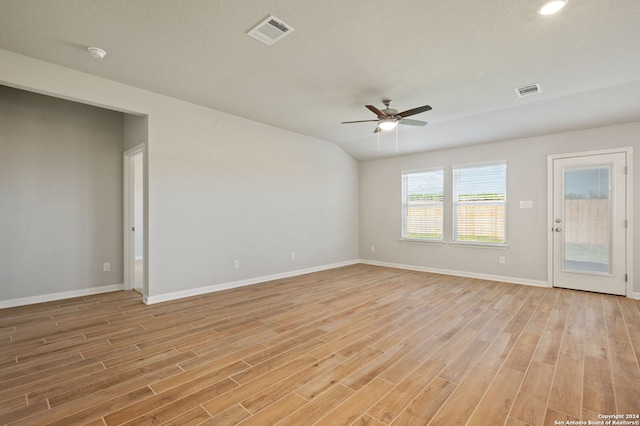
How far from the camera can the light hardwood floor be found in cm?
181

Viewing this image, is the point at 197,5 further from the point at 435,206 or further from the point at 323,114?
the point at 435,206

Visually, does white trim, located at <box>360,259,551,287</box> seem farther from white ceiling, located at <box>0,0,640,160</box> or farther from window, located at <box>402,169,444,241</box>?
white ceiling, located at <box>0,0,640,160</box>

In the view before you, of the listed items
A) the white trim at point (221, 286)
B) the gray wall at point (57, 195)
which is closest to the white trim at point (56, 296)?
the gray wall at point (57, 195)

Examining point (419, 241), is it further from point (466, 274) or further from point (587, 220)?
point (587, 220)

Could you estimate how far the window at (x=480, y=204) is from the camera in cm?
549

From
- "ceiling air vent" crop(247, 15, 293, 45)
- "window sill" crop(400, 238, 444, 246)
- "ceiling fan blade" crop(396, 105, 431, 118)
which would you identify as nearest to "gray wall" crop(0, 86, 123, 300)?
"ceiling air vent" crop(247, 15, 293, 45)

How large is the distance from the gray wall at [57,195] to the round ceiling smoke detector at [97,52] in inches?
76.6

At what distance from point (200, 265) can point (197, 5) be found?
3.39 metres

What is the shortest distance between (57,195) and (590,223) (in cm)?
811

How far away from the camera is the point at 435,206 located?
6.32 metres

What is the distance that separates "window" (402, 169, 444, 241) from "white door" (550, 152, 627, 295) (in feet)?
6.43

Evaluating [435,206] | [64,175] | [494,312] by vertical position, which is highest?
[64,175]

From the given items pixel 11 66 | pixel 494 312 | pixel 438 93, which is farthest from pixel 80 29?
pixel 494 312

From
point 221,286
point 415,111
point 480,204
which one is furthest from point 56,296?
point 480,204
